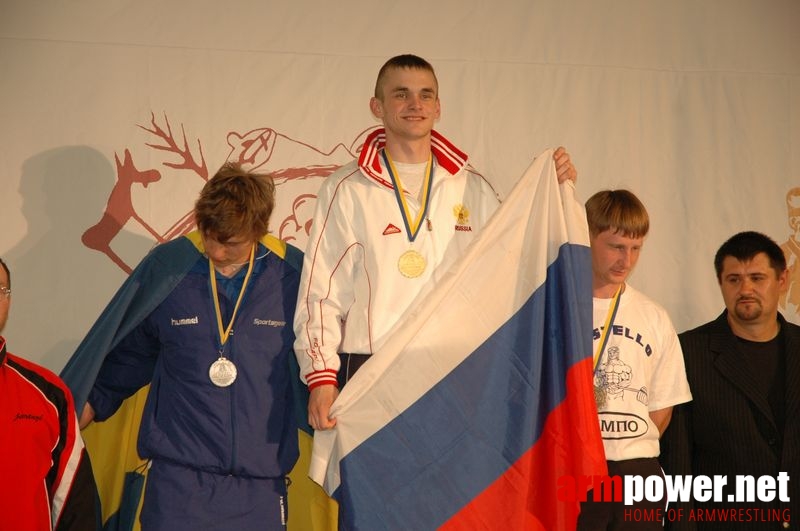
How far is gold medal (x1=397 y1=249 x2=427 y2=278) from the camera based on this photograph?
312 centimetres

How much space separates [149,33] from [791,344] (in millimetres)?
3088

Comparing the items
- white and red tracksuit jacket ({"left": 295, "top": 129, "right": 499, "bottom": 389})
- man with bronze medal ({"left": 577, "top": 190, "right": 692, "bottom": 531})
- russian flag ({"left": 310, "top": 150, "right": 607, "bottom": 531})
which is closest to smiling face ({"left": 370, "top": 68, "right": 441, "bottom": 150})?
white and red tracksuit jacket ({"left": 295, "top": 129, "right": 499, "bottom": 389})

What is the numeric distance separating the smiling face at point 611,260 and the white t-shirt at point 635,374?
6cm

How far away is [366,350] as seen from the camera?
10.1 feet

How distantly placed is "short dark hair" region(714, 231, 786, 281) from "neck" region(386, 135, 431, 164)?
1.45 m

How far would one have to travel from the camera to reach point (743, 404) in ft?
11.9

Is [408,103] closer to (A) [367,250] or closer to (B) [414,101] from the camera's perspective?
(B) [414,101]

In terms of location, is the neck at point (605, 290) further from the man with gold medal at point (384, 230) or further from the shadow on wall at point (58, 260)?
the shadow on wall at point (58, 260)

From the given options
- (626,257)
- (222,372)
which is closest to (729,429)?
(626,257)

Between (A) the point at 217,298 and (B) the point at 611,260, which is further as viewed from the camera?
(B) the point at 611,260

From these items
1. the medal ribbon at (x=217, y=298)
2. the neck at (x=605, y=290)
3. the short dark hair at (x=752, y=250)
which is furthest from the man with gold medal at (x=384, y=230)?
A: the short dark hair at (x=752, y=250)

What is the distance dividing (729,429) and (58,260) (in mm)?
2901

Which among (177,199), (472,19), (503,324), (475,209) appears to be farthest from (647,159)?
(177,199)

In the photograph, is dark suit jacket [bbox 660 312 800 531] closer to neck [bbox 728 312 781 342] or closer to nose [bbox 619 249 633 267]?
neck [bbox 728 312 781 342]
